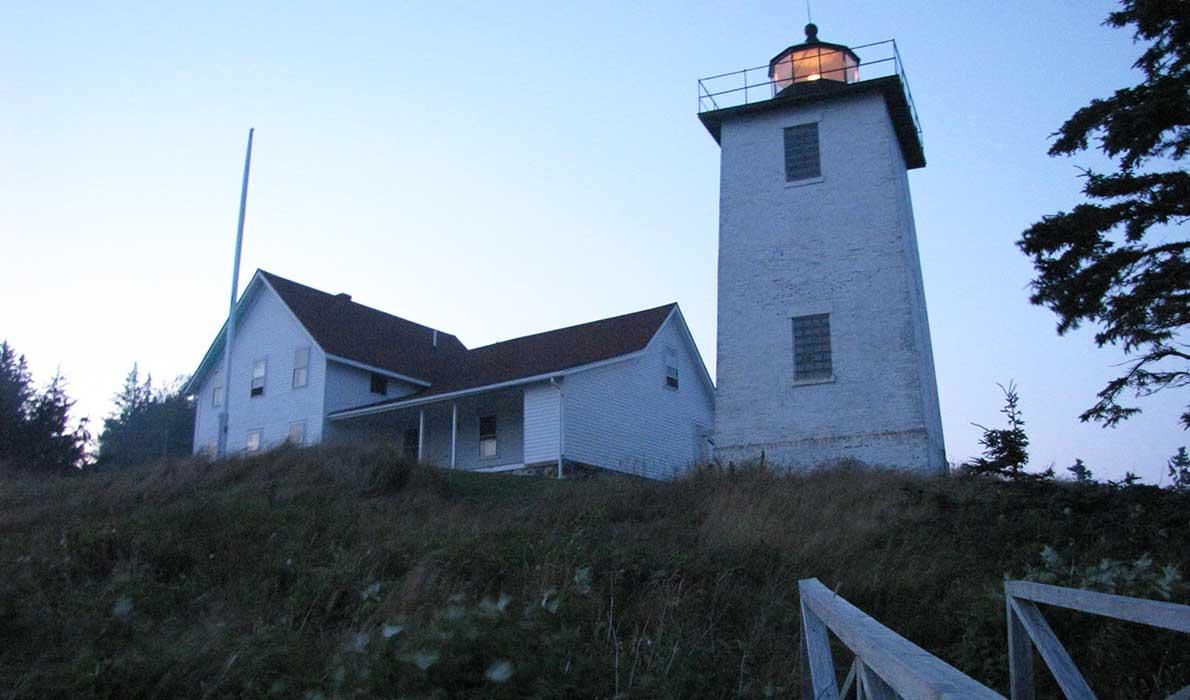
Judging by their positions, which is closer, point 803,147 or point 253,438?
point 803,147

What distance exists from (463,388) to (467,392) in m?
0.53

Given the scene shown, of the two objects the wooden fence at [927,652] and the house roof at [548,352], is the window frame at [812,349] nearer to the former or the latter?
the house roof at [548,352]

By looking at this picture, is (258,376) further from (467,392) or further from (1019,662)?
(1019,662)

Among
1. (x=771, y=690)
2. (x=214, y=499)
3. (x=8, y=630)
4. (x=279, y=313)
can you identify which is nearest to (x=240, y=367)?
(x=279, y=313)

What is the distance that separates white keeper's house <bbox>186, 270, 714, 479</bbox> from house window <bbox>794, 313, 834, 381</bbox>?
22.4ft

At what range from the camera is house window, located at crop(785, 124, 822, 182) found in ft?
65.3

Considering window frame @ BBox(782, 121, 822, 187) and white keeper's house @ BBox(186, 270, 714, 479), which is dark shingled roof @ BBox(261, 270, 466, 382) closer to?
white keeper's house @ BBox(186, 270, 714, 479)

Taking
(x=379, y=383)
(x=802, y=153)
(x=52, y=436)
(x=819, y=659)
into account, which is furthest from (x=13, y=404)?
(x=819, y=659)

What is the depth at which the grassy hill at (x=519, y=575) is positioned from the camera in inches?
233

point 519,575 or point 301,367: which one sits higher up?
point 301,367

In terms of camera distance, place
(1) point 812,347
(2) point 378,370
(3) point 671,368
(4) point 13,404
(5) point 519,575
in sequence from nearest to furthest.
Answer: (5) point 519,575
(1) point 812,347
(3) point 671,368
(2) point 378,370
(4) point 13,404

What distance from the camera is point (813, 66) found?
21172 millimetres

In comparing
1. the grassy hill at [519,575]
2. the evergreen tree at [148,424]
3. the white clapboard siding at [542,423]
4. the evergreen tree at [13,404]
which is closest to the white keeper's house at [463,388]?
the white clapboard siding at [542,423]

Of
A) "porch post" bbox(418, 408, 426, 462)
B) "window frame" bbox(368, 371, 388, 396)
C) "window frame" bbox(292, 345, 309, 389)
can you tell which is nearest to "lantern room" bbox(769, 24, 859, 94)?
"porch post" bbox(418, 408, 426, 462)
